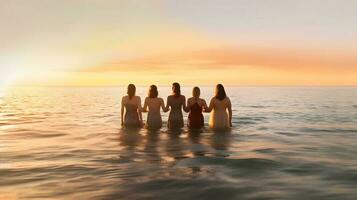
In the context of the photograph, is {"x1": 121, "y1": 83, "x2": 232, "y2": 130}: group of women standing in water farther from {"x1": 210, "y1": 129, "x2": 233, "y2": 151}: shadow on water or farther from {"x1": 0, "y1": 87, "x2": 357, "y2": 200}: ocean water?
{"x1": 0, "y1": 87, "x2": 357, "y2": 200}: ocean water

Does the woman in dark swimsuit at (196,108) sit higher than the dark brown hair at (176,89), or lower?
lower

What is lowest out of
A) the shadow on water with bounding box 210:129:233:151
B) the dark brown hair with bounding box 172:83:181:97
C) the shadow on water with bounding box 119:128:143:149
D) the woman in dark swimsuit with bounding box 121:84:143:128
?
the shadow on water with bounding box 210:129:233:151

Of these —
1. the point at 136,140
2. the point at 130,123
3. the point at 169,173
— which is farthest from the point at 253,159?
the point at 130,123

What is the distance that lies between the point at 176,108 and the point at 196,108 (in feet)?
2.64

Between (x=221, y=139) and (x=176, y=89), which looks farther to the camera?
(x=176, y=89)

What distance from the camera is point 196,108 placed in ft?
54.1

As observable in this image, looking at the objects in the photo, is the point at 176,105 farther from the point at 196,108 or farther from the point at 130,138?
the point at 130,138

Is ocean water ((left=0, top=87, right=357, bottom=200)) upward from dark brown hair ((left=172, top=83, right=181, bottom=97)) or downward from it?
downward

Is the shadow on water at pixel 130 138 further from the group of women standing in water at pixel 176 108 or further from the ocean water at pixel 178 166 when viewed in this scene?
the group of women standing in water at pixel 176 108

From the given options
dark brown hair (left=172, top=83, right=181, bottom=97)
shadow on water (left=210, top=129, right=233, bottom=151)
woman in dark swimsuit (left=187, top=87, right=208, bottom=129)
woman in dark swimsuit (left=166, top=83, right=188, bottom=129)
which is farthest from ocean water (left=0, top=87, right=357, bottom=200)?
dark brown hair (left=172, top=83, right=181, bottom=97)

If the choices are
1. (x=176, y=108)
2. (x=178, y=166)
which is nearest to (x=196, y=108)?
(x=176, y=108)

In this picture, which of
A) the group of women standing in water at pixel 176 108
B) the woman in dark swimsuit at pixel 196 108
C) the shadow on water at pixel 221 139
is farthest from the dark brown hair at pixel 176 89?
the shadow on water at pixel 221 139

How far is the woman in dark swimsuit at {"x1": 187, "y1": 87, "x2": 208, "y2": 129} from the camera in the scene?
16.2 m

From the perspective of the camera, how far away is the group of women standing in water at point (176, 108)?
Result: 1614 centimetres
